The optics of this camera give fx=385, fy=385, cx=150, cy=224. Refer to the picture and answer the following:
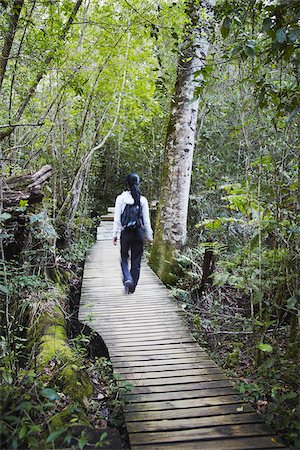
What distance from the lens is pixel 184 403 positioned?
3.12 meters

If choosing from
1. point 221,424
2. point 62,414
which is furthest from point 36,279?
point 221,424

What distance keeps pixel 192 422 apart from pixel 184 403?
0.27 metres

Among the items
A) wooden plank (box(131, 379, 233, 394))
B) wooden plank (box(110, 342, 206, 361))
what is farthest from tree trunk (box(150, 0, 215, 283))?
wooden plank (box(131, 379, 233, 394))

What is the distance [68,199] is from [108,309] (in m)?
3.18

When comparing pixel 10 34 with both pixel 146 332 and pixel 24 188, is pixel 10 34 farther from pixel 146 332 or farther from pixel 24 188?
pixel 146 332

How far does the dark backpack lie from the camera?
5.82 m

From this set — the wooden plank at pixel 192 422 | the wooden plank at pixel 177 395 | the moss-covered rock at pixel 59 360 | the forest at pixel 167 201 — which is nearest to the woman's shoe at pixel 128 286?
the forest at pixel 167 201

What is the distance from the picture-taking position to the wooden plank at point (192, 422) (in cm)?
278

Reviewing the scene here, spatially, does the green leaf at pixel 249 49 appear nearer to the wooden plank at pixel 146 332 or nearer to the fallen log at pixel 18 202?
the fallen log at pixel 18 202

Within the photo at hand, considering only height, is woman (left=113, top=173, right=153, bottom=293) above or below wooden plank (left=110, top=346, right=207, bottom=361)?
above

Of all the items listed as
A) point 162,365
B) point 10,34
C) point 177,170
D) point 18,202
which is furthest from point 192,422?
point 177,170

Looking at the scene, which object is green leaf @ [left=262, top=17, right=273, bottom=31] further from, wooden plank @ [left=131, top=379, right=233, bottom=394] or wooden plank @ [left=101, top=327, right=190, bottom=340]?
wooden plank @ [left=101, top=327, right=190, bottom=340]

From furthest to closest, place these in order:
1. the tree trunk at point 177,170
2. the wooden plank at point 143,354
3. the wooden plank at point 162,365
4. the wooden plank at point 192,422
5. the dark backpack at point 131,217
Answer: the tree trunk at point 177,170, the dark backpack at point 131,217, the wooden plank at point 143,354, the wooden plank at point 162,365, the wooden plank at point 192,422

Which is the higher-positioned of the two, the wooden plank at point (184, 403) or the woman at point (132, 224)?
the woman at point (132, 224)
